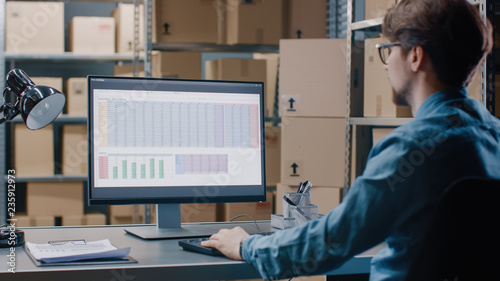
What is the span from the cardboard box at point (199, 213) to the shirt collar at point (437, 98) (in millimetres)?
2227

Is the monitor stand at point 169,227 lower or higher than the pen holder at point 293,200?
lower

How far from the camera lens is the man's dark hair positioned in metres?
1.02

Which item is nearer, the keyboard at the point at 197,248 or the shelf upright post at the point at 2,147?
the keyboard at the point at 197,248

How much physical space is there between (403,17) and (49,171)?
3254mm

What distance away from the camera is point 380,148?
986 millimetres

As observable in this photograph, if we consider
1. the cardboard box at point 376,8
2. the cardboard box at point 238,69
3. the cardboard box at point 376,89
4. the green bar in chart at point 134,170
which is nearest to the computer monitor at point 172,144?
the green bar in chart at point 134,170

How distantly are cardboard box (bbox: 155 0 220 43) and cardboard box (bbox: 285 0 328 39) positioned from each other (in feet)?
1.37

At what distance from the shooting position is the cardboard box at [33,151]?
3.80 metres

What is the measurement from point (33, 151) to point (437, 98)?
130 inches

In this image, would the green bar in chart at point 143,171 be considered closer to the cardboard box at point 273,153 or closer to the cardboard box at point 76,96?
the cardboard box at point 273,153

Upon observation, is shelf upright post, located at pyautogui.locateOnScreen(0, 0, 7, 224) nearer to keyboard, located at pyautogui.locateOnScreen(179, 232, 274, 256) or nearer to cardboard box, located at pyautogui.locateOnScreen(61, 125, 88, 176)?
cardboard box, located at pyautogui.locateOnScreen(61, 125, 88, 176)

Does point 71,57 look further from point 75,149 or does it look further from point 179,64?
point 179,64

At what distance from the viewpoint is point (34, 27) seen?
12.6 feet

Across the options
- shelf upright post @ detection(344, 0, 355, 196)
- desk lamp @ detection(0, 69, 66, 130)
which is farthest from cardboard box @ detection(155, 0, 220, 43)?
desk lamp @ detection(0, 69, 66, 130)
